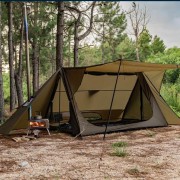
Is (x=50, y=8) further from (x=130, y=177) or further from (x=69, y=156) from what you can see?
(x=130, y=177)

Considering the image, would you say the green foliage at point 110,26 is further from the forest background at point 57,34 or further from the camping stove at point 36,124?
the camping stove at point 36,124

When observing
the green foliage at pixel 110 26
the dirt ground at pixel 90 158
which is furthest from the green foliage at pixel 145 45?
the dirt ground at pixel 90 158

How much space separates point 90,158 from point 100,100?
11.3 feet


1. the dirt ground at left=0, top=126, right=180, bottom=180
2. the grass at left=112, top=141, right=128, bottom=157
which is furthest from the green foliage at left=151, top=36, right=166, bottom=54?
the grass at left=112, top=141, right=128, bottom=157

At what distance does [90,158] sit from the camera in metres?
3.88

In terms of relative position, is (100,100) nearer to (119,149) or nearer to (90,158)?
(119,149)

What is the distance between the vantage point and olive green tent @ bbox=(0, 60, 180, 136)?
5.74 meters

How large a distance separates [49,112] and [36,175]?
330cm

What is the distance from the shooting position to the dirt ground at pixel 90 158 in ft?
10.4

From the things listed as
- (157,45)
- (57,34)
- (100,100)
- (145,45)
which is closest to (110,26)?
(145,45)

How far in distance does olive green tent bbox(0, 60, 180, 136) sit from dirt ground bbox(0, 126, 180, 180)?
1.53 ft

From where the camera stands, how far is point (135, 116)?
729 cm

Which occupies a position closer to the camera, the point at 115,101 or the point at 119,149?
the point at 119,149

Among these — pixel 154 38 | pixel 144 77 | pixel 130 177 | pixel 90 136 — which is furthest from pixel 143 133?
pixel 154 38
